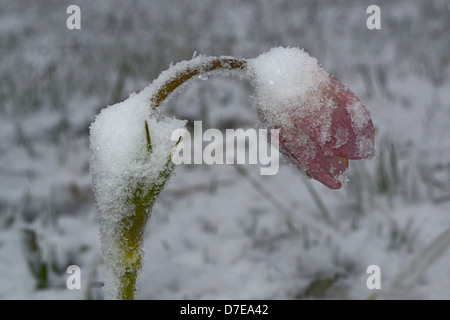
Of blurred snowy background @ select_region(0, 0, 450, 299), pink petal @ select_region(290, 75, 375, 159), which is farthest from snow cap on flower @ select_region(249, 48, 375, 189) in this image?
blurred snowy background @ select_region(0, 0, 450, 299)

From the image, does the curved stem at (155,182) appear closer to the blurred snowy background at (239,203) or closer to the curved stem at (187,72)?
the curved stem at (187,72)

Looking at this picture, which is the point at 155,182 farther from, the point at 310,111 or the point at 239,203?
the point at 239,203

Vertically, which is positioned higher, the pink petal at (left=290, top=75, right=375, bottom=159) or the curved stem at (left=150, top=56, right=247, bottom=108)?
the curved stem at (left=150, top=56, right=247, bottom=108)

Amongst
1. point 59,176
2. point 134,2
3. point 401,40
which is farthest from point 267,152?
point 134,2

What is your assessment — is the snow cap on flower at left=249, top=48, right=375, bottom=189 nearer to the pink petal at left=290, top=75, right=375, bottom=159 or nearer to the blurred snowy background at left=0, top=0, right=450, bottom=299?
the pink petal at left=290, top=75, right=375, bottom=159

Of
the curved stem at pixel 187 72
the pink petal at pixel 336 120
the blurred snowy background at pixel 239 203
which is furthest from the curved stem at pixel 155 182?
the blurred snowy background at pixel 239 203

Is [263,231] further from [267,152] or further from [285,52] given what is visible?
[285,52]

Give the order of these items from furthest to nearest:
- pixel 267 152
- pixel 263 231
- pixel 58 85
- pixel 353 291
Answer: pixel 58 85 → pixel 267 152 → pixel 263 231 → pixel 353 291
